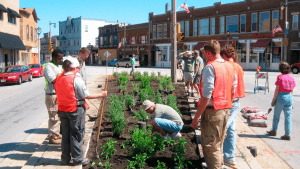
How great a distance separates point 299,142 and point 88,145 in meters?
4.71

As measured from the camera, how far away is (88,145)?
567cm

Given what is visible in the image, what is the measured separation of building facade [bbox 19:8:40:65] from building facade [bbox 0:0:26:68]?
2822mm

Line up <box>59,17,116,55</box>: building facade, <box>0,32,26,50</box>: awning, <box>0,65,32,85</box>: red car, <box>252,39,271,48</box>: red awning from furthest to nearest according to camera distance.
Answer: <box>59,17,116,55</box>: building facade < <box>252,39,271,48</box>: red awning < <box>0,32,26,50</box>: awning < <box>0,65,32,85</box>: red car

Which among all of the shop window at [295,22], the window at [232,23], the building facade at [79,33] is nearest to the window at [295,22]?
the shop window at [295,22]

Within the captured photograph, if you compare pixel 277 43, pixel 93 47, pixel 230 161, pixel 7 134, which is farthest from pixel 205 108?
pixel 93 47

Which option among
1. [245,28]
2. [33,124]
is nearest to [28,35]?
[245,28]

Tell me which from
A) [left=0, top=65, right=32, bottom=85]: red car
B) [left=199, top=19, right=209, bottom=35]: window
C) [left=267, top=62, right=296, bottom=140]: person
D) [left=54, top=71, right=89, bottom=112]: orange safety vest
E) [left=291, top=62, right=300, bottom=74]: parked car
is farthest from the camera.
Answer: [left=199, top=19, right=209, bottom=35]: window

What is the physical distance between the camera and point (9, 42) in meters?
32.2

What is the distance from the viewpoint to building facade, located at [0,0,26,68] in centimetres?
3153

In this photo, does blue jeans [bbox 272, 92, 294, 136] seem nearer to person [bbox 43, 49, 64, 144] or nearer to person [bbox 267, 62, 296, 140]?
person [bbox 267, 62, 296, 140]

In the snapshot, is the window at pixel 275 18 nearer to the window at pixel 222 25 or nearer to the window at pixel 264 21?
the window at pixel 264 21

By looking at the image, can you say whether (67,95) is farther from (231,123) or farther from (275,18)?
(275,18)

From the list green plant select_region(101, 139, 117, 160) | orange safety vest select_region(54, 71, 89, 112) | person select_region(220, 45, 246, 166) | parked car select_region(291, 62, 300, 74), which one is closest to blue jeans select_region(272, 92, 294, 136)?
person select_region(220, 45, 246, 166)

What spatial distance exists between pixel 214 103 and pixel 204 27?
4480cm
